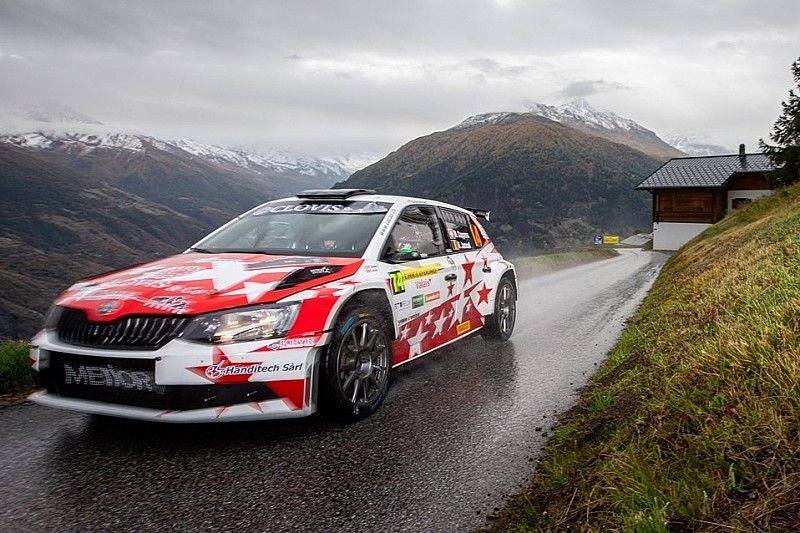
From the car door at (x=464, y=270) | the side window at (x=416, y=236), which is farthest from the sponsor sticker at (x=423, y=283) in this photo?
the car door at (x=464, y=270)

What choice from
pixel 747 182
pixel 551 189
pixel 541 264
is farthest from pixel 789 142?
pixel 551 189

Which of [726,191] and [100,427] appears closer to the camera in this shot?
[100,427]

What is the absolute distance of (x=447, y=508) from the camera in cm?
281

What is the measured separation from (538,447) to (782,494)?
182cm

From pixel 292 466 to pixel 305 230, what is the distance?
226 centimetres

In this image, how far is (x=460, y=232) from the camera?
648cm

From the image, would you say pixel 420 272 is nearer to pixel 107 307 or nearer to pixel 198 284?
pixel 198 284

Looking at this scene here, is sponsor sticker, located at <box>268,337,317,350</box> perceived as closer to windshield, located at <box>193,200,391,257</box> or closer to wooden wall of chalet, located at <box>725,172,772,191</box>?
windshield, located at <box>193,200,391,257</box>

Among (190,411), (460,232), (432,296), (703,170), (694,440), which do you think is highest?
(703,170)

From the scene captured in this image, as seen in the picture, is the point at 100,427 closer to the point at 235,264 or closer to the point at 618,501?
the point at 235,264

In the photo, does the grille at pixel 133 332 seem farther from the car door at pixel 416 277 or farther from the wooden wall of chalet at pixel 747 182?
the wooden wall of chalet at pixel 747 182

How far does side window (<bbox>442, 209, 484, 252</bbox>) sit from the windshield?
1137 millimetres

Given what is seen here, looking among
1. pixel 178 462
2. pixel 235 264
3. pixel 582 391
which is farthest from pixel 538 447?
pixel 235 264

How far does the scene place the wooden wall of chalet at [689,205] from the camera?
44.8 m
